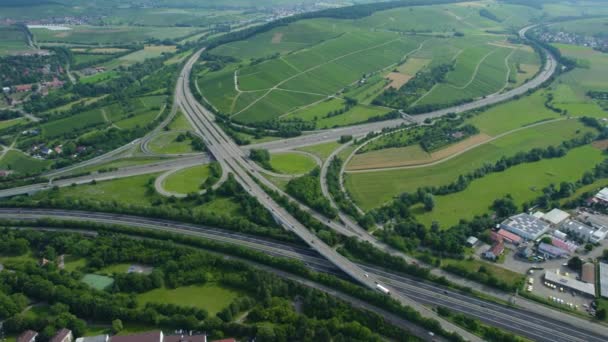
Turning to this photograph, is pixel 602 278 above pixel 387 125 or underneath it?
underneath

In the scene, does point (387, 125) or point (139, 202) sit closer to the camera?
point (139, 202)

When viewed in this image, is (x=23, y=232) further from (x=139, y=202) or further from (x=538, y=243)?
(x=538, y=243)

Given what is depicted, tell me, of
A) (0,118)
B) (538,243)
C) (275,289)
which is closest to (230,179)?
(275,289)

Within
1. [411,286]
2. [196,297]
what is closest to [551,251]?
[411,286]

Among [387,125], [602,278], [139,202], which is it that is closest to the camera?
[602,278]

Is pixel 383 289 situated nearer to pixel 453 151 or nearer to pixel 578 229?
pixel 578 229

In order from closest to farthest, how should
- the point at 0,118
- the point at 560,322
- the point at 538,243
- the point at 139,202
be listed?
the point at 560,322, the point at 538,243, the point at 139,202, the point at 0,118

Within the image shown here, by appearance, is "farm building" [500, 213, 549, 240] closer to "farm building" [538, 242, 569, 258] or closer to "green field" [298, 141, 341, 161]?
"farm building" [538, 242, 569, 258]
